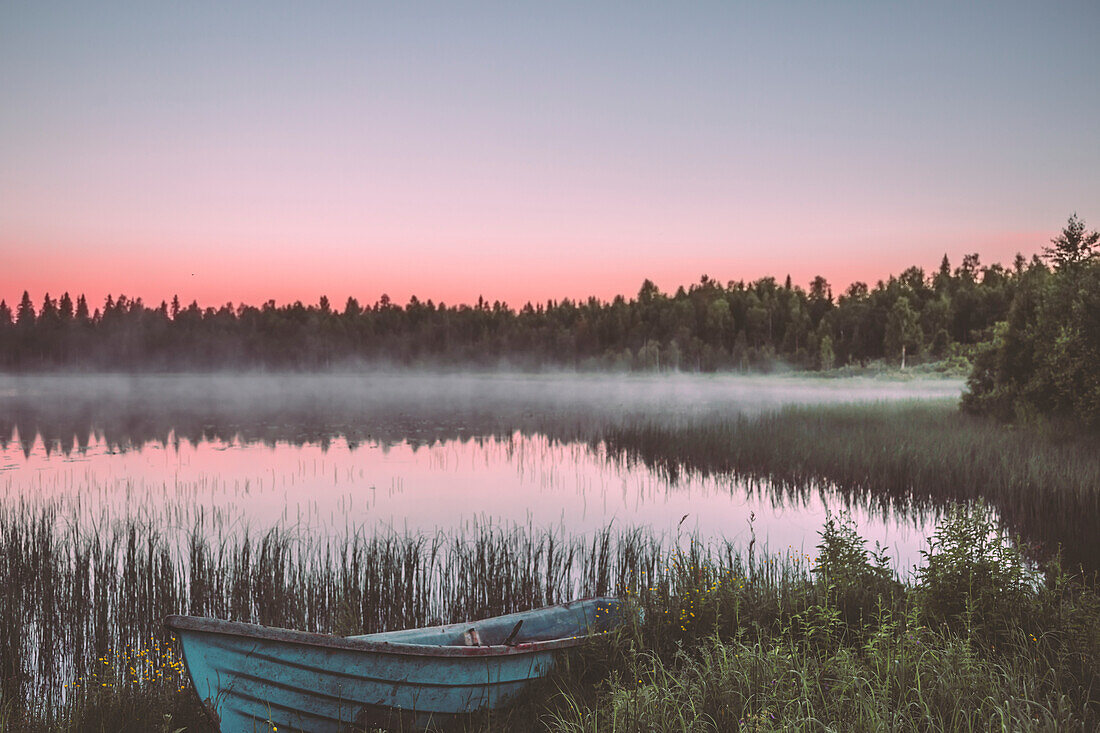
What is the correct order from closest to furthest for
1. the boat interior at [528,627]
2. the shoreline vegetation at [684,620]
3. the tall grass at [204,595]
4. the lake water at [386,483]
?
the shoreline vegetation at [684,620], the boat interior at [528,627], the tall grass at [204,595], the lake water at [386,483]

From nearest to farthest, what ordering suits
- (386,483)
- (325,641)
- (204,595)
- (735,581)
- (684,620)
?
(325,641) < (684,620) < (735,581) < (204,595) < (386,483)

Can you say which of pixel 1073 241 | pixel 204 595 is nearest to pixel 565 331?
pixel 1073 241

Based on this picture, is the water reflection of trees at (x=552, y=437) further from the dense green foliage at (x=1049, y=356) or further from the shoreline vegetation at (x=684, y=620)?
the dense green foliage at (x=1049, y=356)

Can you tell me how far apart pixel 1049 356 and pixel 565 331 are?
10558cm

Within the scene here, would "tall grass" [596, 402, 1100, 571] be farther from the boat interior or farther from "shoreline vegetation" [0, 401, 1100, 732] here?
the boat interior

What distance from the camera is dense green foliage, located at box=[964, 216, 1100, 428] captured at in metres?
18.0

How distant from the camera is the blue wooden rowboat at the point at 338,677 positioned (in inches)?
192

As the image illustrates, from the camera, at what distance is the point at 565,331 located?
124062 millimetres

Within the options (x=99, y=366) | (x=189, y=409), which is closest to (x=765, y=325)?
(x=189, y=409)

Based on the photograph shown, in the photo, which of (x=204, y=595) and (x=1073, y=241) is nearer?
(x=204, y=595)

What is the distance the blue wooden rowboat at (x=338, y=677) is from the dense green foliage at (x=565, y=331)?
287 feet

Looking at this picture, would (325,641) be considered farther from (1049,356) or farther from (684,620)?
(1049,356)

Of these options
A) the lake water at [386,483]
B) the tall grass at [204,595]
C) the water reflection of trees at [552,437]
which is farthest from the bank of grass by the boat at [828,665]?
the water reflection of trees at [552,437]

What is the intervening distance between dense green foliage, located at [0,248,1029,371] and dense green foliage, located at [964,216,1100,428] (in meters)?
64.7
